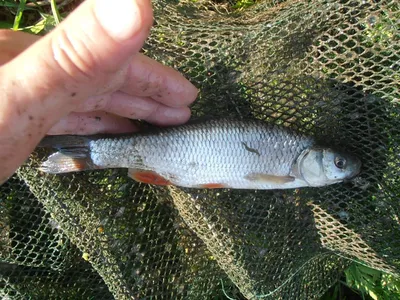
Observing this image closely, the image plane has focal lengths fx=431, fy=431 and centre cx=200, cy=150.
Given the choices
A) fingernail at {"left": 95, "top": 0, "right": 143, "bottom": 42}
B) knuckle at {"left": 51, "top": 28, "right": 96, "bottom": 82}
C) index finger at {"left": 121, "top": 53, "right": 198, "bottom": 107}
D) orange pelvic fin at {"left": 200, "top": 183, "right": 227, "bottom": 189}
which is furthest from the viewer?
orange pelvic fin at {"left": 200, "top": 183, "right": 227, "bottom": 189}

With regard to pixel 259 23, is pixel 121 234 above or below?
below

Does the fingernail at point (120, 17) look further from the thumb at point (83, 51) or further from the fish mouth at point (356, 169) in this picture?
the fish mouth at point (356, 169)

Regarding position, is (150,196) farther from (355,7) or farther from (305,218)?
(355,7)

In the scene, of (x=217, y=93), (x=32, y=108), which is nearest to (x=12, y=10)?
(x=217, y=93)

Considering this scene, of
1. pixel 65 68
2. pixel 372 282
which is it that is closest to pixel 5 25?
pixel 65 68

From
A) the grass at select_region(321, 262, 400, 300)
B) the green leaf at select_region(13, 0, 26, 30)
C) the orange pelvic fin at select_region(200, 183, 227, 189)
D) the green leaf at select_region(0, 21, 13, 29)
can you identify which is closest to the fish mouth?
the orange pelvic fin at select_region(200, 183, 227, 189)

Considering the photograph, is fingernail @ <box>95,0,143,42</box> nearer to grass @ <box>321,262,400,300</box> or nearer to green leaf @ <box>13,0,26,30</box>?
green leaf @ <box>13,0,26,30</box>

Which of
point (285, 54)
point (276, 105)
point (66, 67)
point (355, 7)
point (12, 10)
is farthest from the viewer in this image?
point (12, 10)
